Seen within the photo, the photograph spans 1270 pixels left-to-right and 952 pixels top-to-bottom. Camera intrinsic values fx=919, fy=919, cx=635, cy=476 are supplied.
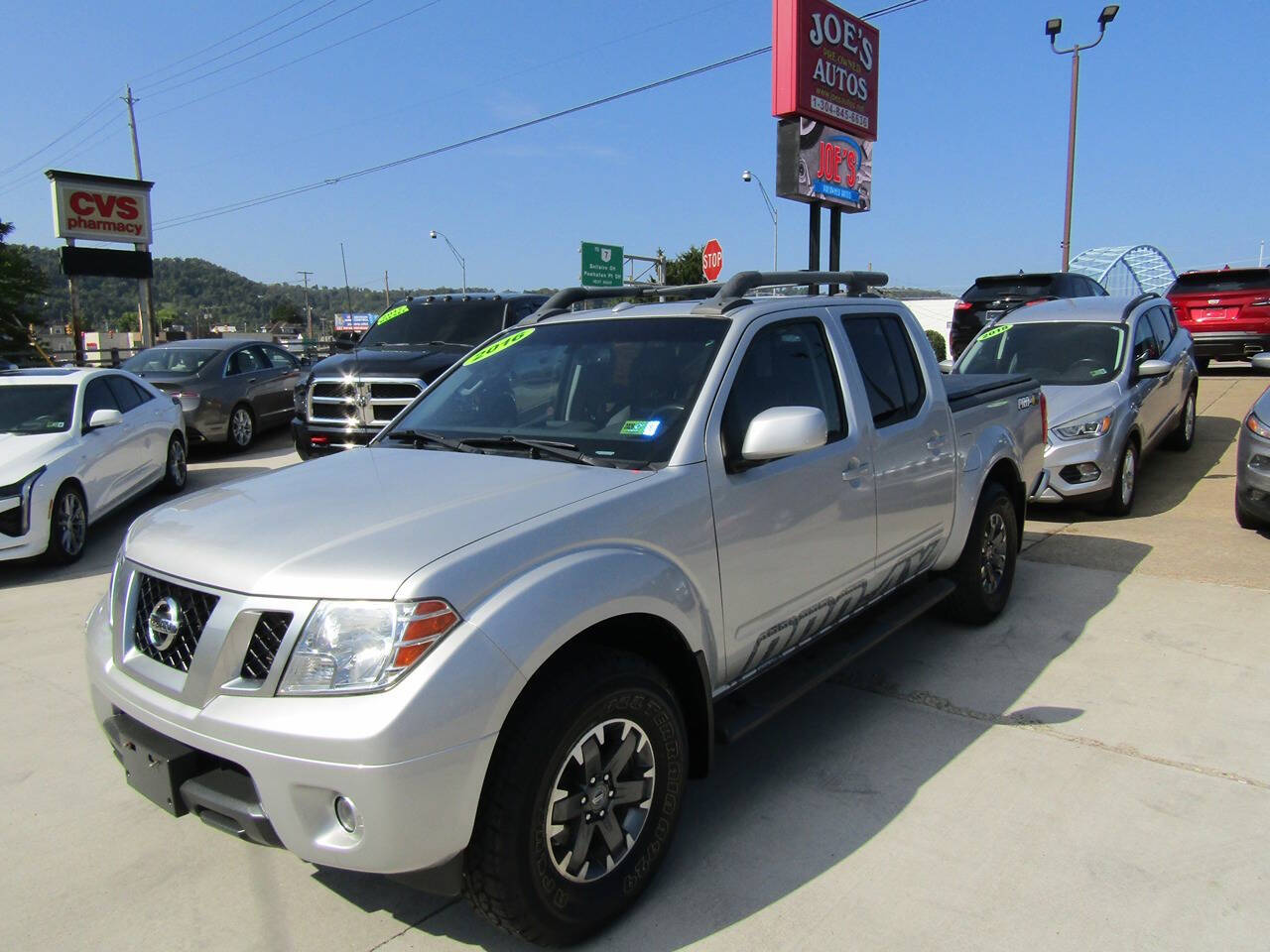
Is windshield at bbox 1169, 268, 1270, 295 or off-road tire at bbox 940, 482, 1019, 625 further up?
windshield at bbox 1169, 268, 1270, 295

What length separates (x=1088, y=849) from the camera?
3035 millimetres

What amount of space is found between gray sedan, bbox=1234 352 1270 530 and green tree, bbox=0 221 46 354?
199 ft

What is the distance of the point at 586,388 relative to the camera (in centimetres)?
357

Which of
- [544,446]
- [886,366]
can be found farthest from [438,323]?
[544,446]

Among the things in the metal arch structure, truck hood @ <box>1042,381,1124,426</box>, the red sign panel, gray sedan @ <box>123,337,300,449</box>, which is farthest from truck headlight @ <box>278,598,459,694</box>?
the metal arch structure

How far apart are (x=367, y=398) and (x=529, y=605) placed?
7.31 metres

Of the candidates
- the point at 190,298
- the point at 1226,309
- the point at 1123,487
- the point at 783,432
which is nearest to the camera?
the point at 783,432

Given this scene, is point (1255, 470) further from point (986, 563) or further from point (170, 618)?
point (170, 618)

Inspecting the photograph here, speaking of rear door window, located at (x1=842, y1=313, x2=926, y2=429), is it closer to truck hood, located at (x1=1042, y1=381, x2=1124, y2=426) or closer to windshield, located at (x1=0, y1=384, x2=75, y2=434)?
truck hood, located at (x1=1042, y1=381, x2=1124, y2=426)

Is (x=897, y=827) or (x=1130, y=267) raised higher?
(x=1130, y=267)

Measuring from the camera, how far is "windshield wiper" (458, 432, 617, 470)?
3102mm

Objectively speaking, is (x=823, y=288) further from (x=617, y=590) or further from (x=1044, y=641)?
(x=617, y=590)

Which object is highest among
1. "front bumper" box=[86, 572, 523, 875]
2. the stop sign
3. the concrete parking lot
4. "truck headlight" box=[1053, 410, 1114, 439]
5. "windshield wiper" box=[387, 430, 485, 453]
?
the stop sign

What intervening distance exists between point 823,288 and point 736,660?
19.1 ft
